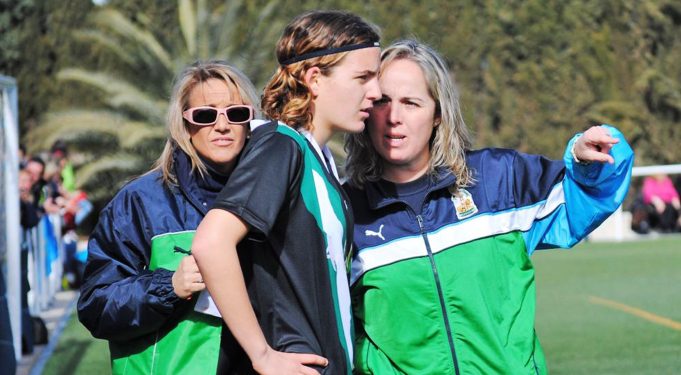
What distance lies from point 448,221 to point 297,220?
35.8 inches

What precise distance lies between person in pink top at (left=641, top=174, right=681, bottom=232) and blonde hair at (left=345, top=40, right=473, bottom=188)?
70.0ft

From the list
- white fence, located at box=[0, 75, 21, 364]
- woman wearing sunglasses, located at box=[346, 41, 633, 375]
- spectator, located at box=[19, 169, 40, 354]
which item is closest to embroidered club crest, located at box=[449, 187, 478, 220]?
woman wearing sunglasses, located at box=[346, 41, 633, 375]

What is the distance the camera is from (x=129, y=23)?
84.1 ft

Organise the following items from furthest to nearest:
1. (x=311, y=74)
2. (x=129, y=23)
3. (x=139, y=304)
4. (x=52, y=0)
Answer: (x=52, y=0) → (x=129, y=23) → (x=139, y=304) → (x=311, y=74)

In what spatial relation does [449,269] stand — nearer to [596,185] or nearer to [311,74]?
[596,185]

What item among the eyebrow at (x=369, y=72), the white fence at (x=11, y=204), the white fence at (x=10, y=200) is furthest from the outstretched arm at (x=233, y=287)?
the white fence at (x=10, y=200)

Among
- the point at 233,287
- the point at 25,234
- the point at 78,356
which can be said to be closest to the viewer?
the point at 233,287

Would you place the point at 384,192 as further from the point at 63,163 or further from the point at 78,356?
the point at 63,163

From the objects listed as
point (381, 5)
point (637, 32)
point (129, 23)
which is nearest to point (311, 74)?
point (129, 23)

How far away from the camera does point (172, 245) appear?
3.56 metres

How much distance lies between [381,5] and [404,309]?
2492cm

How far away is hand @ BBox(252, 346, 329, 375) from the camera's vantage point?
289 cm

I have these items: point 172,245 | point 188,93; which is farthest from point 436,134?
point 172,245

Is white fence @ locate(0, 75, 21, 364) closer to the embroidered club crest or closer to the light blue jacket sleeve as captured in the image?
the embroidered club crest
